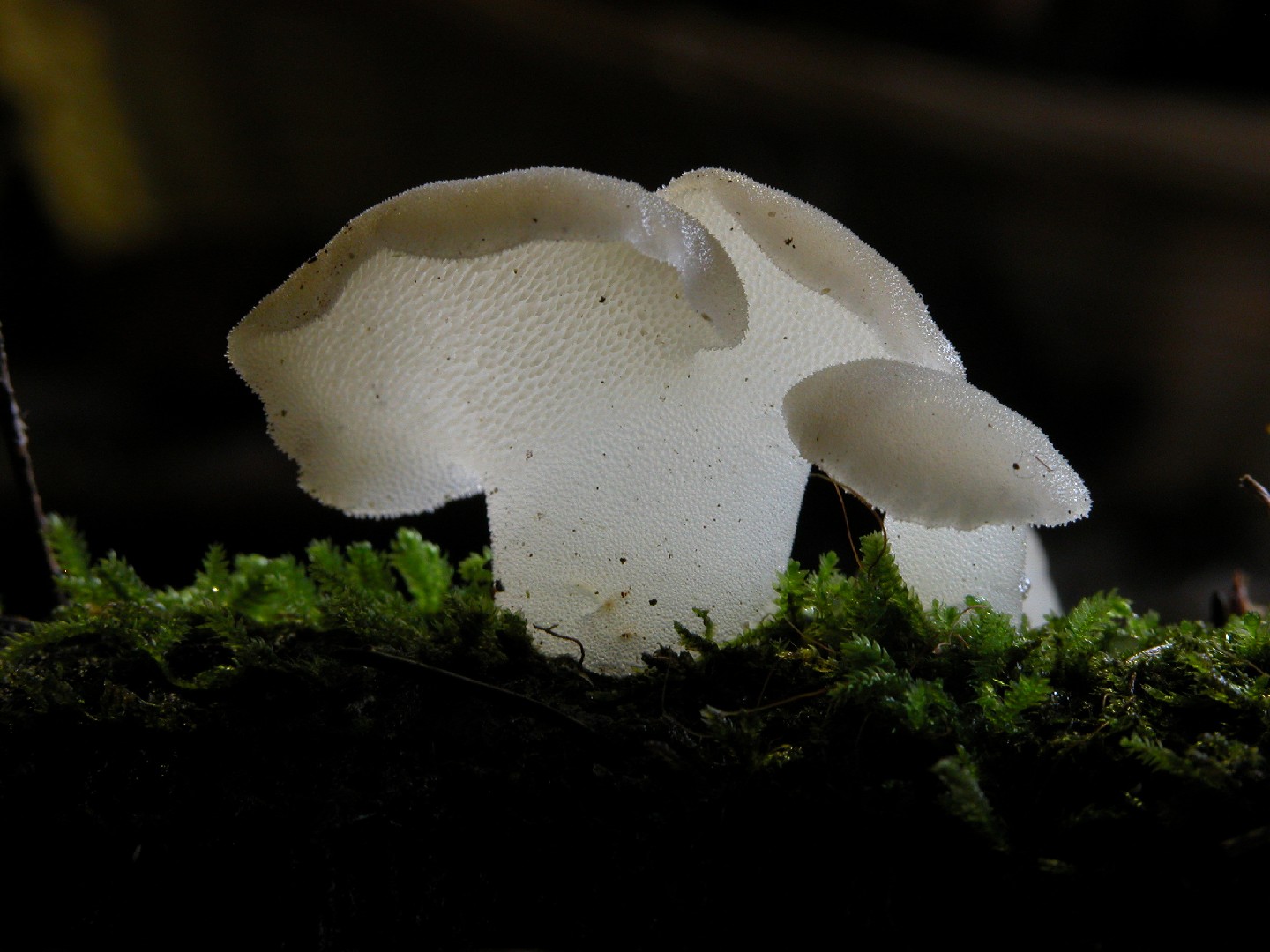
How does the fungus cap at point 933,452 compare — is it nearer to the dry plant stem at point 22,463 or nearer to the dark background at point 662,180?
the dry plant stem at point 22,463

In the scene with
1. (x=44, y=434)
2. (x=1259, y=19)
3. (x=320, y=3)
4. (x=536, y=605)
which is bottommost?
(x=536, y=605)

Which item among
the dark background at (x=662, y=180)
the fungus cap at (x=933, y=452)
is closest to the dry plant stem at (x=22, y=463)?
the fungus cap at (x=933, y=452)

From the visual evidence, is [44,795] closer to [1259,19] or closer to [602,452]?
[602,452]

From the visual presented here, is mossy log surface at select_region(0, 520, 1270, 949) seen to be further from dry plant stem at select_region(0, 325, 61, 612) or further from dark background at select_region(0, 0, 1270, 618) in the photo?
dark background at select_region(0, 0, 1270, 618)

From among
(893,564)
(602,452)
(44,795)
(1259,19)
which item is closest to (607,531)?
(602,452)

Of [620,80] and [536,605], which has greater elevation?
A: [620,80]

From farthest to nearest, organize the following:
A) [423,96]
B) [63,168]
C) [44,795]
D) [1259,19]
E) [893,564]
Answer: [423,96]
[63,168]
[1259,19]
[893,564]
[44,795]
